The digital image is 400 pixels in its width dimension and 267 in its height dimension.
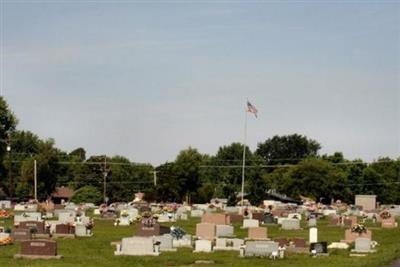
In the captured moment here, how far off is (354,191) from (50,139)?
4273cm

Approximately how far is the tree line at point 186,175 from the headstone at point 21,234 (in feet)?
147

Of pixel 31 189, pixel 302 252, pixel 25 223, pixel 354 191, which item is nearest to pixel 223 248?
pixel 302 252

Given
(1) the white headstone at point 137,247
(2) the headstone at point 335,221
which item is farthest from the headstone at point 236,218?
(1) the white headstone at point 137,247

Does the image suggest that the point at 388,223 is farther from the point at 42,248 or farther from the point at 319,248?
the point at 42,248

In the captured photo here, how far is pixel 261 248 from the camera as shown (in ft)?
86.5

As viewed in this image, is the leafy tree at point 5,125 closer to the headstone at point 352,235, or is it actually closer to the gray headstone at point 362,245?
the headstone at point 352,235

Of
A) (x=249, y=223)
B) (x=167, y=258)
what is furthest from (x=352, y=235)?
(x=249, y=223)

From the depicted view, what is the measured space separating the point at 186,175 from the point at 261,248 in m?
56.9

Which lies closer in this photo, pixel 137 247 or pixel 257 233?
pixel 137 247

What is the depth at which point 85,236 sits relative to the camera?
34969 mm

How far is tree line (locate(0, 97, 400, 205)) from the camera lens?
274 ft

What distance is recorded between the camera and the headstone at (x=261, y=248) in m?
26.2

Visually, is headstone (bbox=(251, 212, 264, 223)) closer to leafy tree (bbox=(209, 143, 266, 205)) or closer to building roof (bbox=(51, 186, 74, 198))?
leafy tree (bbox=(209, 143, 266, 205))

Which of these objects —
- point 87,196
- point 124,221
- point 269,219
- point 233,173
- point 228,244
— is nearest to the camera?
point 228,244
